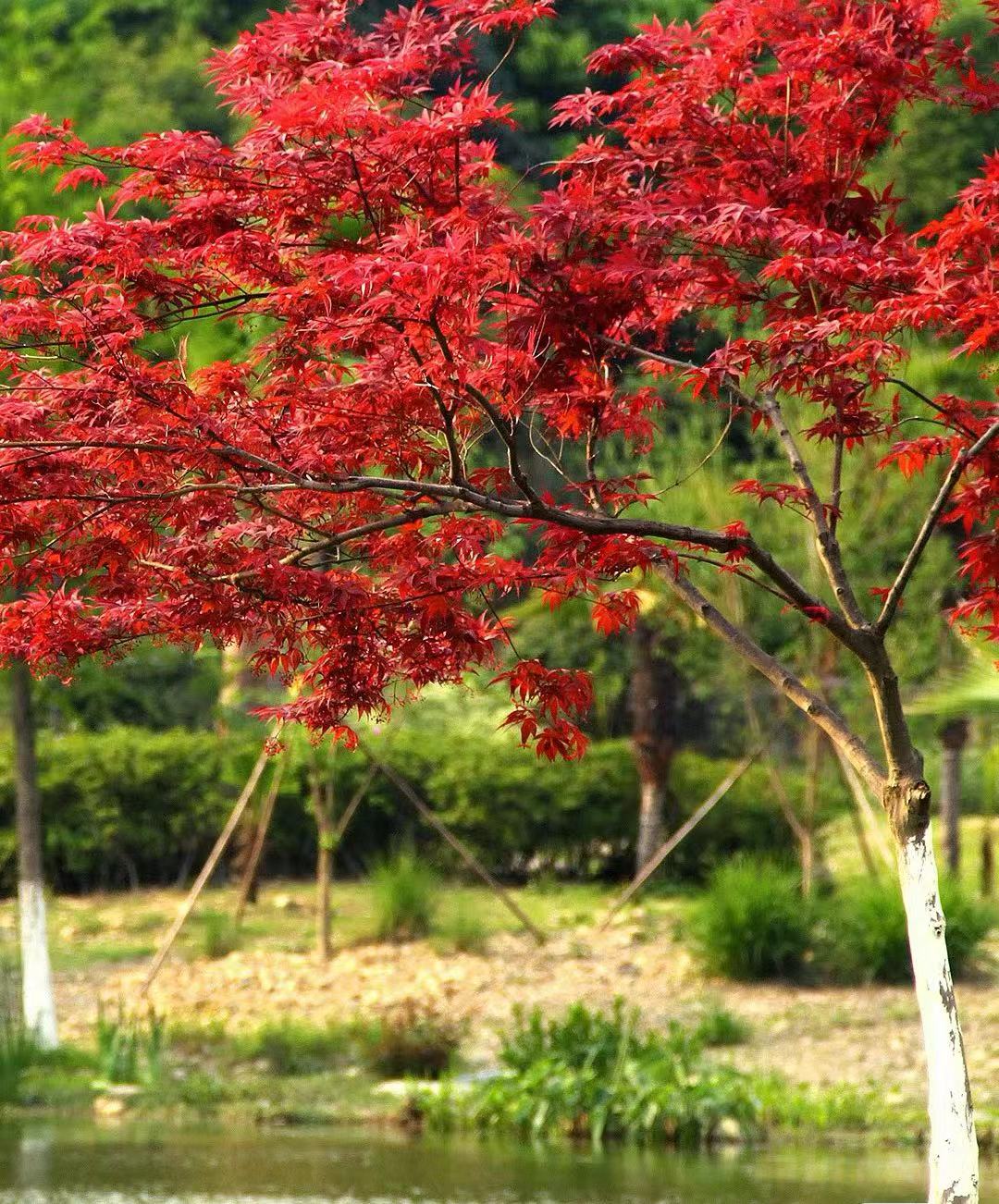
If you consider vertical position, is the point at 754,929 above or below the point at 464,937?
above

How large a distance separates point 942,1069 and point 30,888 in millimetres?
7580

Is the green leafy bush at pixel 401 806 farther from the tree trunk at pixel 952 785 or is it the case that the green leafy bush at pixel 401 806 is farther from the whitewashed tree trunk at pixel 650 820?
the tree trunk at pixel 952 785

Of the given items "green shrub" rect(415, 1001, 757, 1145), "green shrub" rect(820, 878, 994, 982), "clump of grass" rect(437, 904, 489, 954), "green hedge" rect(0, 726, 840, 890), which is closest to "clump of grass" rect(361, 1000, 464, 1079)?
"green shrub" rect(415, 1001, 757, 1145)

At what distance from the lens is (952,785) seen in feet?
56.8

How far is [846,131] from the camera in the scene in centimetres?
568

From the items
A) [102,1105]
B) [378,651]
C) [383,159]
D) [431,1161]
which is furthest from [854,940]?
[383,159]

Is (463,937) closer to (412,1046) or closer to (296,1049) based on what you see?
(296,1049)

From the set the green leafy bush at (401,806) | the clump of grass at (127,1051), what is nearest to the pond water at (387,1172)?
the clump of grass at (127,1051)

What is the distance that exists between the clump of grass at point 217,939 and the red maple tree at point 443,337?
8.36m

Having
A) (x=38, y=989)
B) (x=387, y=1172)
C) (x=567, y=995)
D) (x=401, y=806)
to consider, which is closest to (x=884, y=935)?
(x=567, y=995)

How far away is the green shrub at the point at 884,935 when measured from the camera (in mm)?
11656

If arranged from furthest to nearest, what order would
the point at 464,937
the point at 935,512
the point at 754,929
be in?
the point at 464,937
the point at 754,929
the point at 935,512

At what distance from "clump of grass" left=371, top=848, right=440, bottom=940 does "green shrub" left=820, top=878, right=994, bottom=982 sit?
3183 millimetres

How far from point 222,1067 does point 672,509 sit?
22.1ft
